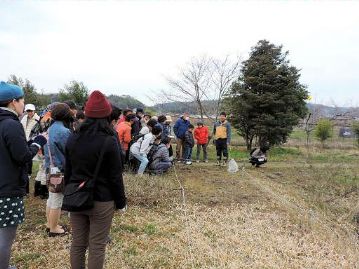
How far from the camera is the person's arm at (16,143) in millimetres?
2676

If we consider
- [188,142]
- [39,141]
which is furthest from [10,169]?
[188,142]

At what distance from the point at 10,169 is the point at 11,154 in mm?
121

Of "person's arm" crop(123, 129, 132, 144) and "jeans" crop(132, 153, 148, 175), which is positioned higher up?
"person's arm" crop(123, 129, 132, 144)

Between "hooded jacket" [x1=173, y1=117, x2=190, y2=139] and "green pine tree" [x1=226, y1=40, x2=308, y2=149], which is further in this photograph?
"green pine tree" [x1=226, y1=40, x2=308, y2=149]

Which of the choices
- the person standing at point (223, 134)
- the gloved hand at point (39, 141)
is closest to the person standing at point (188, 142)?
the person standing at point (223, 134)

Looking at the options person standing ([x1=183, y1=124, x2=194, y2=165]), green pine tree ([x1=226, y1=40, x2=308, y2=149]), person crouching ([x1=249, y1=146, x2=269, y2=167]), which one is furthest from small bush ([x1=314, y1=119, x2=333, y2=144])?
person standing ([x1=183, y1=124, x2=194, y2=165])

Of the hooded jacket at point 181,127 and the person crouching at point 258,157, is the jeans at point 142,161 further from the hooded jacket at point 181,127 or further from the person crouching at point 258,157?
the person crouching at point 258,157

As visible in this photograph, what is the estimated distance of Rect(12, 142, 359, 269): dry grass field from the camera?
379cm

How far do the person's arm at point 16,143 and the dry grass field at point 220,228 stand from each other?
137cm

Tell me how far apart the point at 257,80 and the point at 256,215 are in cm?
1240

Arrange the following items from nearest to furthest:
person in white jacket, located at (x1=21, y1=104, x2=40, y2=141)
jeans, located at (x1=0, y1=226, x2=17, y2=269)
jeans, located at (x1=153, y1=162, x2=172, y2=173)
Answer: jeans, located at (x1=0, y1=226, x2=17, y2=269)
person in white jacket, located at (x1=21, y1=104, x2=40, y2=141)
jeans, located at (x1=153, y1=162, x2=172, y2=173)

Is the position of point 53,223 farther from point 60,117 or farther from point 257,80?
point 257,80

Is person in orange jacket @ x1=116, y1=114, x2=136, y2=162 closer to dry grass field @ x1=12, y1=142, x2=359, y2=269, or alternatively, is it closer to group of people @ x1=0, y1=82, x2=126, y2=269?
dry grass field @ x1=12, y1=142, x2=359, y2=269

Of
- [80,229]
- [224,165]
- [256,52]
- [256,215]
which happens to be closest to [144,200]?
[256,215]
